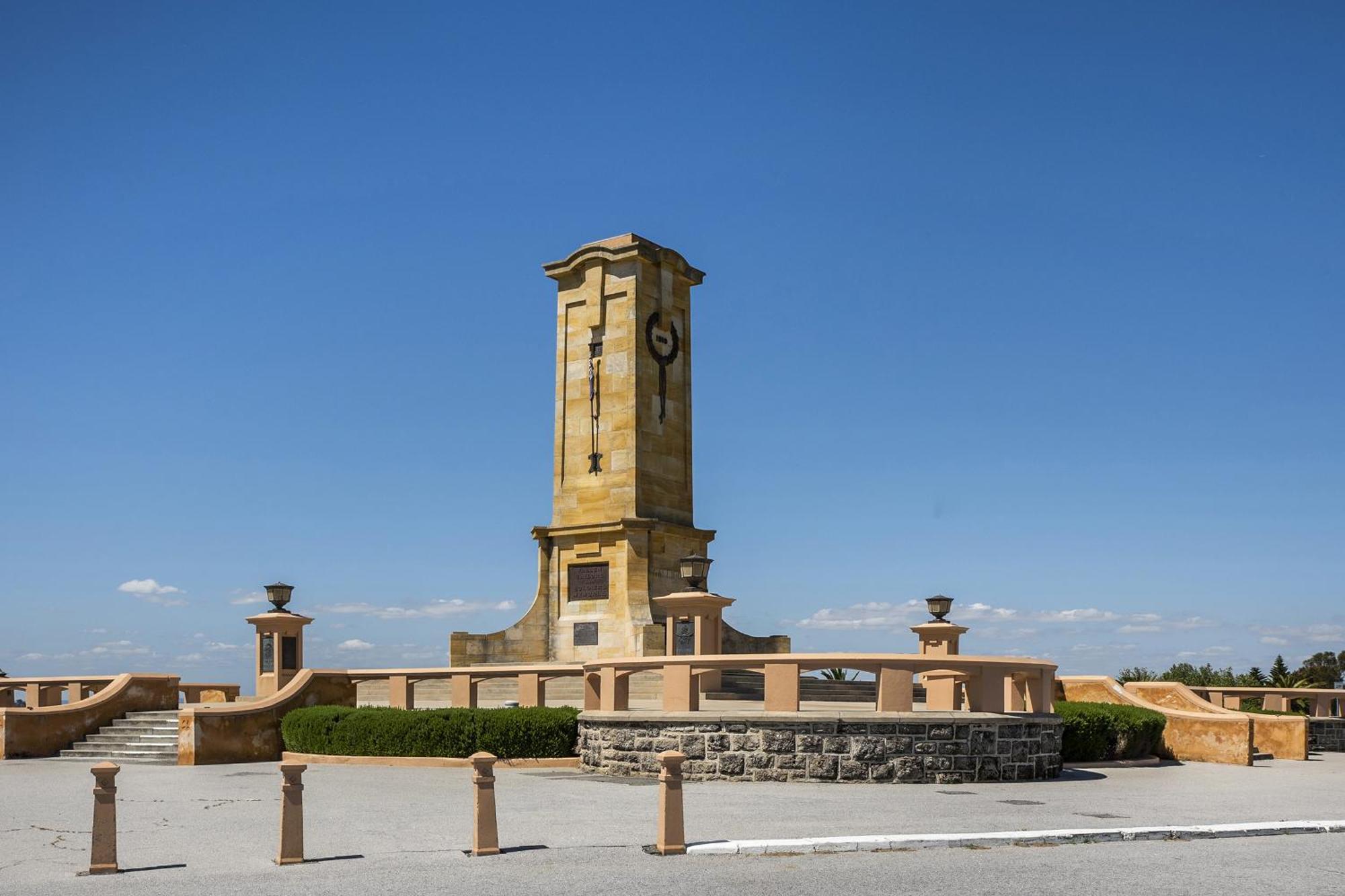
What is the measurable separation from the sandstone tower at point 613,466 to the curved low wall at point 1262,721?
9013mm

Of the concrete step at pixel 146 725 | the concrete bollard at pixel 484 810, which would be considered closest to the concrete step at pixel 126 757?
the concrete step at pixel 146 725

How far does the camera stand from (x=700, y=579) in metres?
27.5

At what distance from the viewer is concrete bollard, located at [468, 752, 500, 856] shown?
38.1 feet

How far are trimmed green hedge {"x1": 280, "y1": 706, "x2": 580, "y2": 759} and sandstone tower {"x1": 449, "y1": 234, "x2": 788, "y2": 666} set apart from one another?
8314 mm

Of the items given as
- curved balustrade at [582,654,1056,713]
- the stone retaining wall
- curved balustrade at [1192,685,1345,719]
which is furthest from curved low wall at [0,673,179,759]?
the stone retaining wall

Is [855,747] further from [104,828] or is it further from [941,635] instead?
[104,828]

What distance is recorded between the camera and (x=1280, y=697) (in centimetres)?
3259

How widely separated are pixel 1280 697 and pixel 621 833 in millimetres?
25408

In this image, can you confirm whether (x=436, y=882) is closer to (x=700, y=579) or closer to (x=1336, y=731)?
(x=700, y=579)

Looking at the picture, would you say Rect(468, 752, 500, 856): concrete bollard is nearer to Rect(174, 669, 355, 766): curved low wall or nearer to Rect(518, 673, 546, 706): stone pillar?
Rect(518, 673, 546, 706): stone pillar

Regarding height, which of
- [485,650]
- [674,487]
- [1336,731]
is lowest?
[1336,731]

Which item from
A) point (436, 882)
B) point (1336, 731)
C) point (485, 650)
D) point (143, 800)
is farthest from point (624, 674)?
point (1336, 731)

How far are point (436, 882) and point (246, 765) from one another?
45.5 feet

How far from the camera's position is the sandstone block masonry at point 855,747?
17844 millimetres
